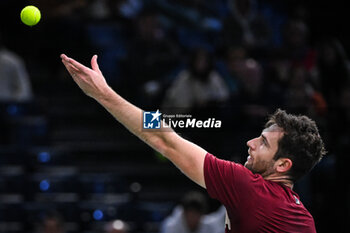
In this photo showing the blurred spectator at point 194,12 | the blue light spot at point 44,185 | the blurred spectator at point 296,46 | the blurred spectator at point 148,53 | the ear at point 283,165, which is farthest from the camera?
the blurred spectator at point 194,12

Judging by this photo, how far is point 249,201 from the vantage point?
125 inches

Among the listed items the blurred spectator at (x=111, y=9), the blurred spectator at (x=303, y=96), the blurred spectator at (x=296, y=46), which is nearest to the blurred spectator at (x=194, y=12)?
the blurred spectator at (x=111, y=9)

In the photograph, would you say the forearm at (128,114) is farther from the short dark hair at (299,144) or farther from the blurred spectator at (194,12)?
the blurred spectator at (194,12)

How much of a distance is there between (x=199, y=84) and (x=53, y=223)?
88.5 inches

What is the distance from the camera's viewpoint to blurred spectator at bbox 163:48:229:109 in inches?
298

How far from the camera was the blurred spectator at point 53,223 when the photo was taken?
22.9 feet

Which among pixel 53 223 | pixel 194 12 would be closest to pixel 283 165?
pixel 53 223

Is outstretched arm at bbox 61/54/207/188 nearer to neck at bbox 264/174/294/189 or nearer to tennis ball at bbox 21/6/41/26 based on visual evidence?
neck at bbox 264/174/294/189

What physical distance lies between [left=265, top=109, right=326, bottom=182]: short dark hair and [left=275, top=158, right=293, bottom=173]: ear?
1 cm

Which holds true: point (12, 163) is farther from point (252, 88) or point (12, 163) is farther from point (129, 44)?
point (252, 88)

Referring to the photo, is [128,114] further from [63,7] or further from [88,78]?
[63,7]

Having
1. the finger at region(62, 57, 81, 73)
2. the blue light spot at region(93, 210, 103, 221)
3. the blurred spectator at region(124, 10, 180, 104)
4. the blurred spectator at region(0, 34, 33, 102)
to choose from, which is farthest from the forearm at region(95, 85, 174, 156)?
the blurred spectator at region(0, 34, 33, 102)

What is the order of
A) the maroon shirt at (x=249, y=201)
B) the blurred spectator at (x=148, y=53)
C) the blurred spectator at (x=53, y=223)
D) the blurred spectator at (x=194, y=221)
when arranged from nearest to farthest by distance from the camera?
the maroon shirt at (x=249, y=201)
the blurred spectator at (x=194, y=221)
the blurred spectator at (x=53, y=223)
the blurred spectator at (x=148, y=53)

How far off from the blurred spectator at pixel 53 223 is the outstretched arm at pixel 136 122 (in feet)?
13.0
